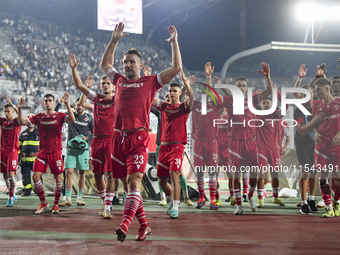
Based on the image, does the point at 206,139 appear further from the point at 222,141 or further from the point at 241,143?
the point at 222,141

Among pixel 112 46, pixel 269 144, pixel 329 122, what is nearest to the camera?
pixel 112 46

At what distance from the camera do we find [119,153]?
430cm

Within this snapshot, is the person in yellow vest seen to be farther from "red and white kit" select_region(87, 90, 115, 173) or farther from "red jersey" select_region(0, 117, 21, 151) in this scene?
"red and white kit" select_region(87, 90, 115, 173)

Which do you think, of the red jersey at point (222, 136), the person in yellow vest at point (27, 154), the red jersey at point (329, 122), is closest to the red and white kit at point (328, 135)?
the red jersey at point (329, 122)

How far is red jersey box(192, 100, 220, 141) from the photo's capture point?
7641mm

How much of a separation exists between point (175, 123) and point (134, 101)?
212 cm

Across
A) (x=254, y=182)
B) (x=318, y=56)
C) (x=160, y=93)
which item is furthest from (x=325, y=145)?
(x=318, y=56)

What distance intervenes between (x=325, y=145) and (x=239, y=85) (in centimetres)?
183

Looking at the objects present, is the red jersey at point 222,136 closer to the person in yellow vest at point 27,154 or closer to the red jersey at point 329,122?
the red jersey at point 329,122

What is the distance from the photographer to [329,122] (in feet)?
20.1

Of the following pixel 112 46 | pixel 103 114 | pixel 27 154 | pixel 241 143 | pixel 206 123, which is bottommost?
pixel 27 154

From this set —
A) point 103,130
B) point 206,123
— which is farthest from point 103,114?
point 206,123

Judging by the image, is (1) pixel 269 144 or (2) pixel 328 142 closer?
(2) pixel 328 142

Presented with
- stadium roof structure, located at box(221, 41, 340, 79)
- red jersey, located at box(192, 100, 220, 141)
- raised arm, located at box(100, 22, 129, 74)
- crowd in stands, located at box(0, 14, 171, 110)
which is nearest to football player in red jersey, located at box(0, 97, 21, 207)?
red jersey, located at box(192, 100, 220, 141)
